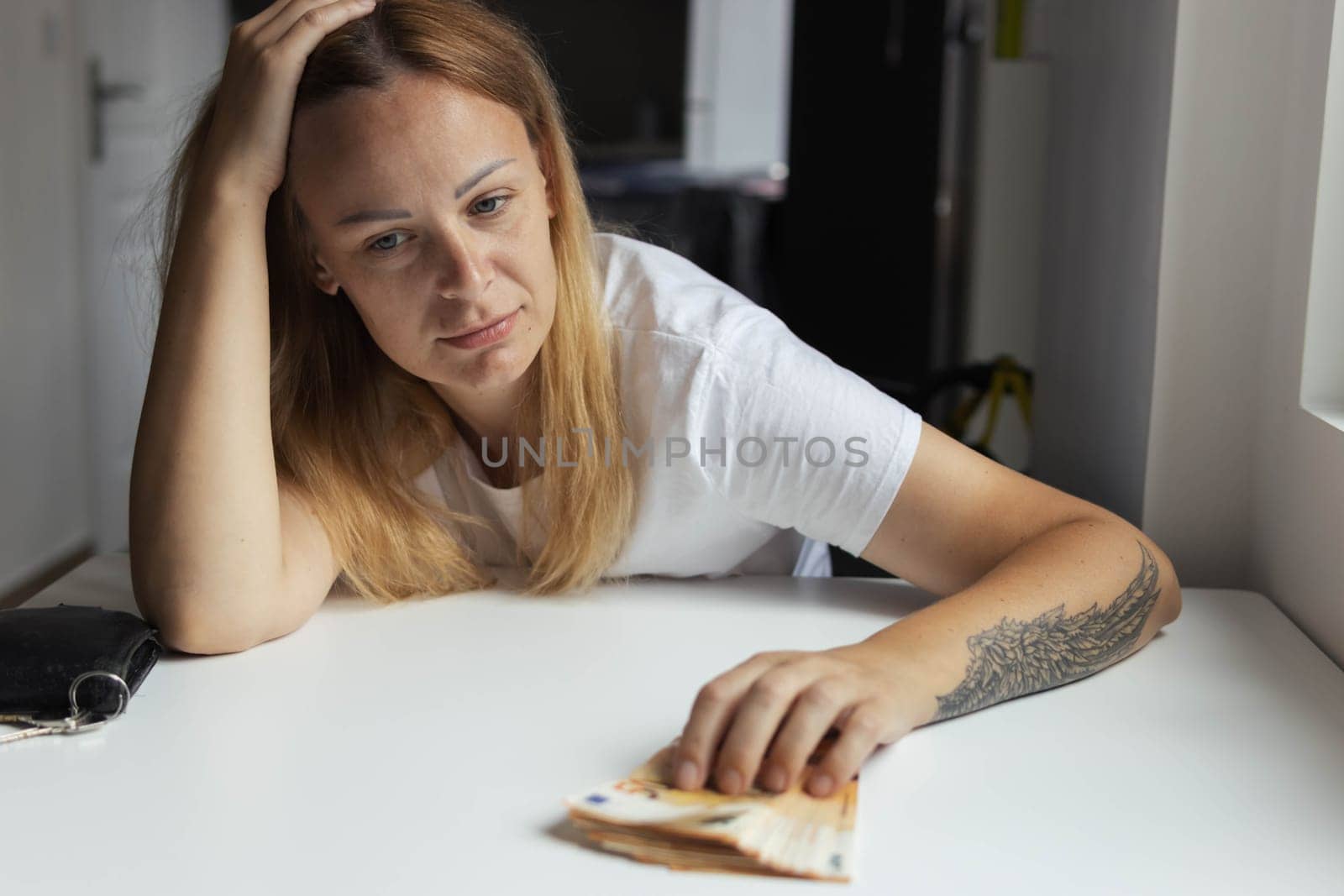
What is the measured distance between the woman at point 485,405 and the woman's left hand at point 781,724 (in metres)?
0.12

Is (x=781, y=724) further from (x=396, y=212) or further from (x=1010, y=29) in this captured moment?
(x=1010, y=29)

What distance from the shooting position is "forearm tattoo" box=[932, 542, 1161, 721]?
3.07ft

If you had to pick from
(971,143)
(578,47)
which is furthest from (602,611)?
(578,47)

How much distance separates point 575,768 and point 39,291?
2706mm

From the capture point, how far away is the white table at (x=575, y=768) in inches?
28.5

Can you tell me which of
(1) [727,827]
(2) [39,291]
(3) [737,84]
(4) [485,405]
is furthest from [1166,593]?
(3) [737,84]

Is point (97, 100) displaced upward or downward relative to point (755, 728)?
upward

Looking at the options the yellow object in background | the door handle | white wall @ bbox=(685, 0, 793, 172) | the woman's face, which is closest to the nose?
the woman's face

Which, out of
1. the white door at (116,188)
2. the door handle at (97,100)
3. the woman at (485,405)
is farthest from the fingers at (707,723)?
the door handle at (97,100)

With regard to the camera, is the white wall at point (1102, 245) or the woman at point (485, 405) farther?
the white wall at point (1102, 245)

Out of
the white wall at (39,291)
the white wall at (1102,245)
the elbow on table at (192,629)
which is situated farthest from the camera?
the white wall at (39,291)

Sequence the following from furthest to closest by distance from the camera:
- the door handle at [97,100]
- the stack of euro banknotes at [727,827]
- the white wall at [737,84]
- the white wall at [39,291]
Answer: the white wall at [737,84] → the door handle at [97,100] → the white wall at [39,291] → the stack of euro banknotes at [727,827]

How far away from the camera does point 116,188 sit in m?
3.51

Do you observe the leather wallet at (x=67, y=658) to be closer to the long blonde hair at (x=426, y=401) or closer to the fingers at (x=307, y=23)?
the long blonde hair at (x=426, y=401)
